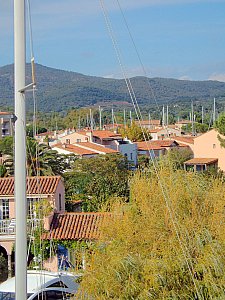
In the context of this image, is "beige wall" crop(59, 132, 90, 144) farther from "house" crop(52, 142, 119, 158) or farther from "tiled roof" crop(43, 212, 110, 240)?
"tiled roof" crop(43, 212, 110, 240)

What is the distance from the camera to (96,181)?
36125 millimetres

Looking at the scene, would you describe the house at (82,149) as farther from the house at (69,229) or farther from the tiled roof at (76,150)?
the house at (69,229)

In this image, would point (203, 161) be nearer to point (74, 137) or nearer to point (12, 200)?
point (74, 137)

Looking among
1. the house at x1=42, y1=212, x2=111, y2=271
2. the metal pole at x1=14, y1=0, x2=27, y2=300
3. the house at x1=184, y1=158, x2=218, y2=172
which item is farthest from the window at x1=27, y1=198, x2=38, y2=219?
the house at x1=184, y1=158, x2=218, y2=172

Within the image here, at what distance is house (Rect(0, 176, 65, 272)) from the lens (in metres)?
22.1

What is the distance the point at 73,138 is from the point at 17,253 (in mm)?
71125

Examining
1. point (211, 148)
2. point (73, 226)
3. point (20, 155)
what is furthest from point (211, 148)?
point (20, 155)

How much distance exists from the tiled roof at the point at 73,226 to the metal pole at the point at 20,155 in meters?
15.3

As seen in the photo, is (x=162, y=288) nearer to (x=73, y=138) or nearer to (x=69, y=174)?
(x=69, y=174)

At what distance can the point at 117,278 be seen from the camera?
1078cm

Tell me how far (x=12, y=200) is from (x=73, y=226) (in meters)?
3.94

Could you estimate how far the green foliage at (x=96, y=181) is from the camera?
33688mm

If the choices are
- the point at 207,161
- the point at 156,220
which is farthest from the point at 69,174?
the point at 156,220

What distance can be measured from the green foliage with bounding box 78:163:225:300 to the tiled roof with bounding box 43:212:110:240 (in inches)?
299
